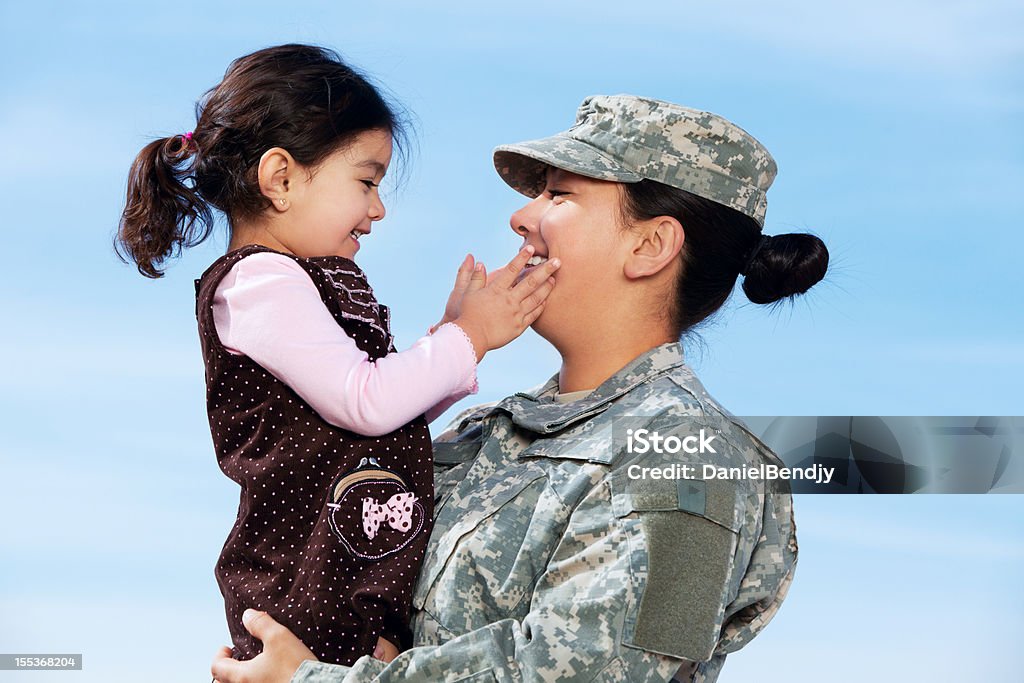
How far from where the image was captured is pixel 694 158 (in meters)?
2.58

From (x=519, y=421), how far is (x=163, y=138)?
3.53 feet

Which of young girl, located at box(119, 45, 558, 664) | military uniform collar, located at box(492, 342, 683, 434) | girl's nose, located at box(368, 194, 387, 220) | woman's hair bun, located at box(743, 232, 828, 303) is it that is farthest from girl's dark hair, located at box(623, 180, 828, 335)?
girl's nose, located at box(368, 194, 387, 220)

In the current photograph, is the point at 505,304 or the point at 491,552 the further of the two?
the point at 505,304

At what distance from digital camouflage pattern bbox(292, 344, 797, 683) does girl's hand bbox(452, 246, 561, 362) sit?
0.19 m

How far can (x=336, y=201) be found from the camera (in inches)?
101

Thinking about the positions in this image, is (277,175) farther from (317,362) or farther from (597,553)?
(597,553)

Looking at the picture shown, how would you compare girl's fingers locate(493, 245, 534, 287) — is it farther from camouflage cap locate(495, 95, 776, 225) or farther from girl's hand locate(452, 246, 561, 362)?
camouflage cap locate(495, 95, 776, 225)

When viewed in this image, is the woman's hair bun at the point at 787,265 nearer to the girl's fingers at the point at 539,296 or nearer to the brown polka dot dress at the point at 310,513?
the girl's fingers at the point at 539,296

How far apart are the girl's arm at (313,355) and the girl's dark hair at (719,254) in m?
0.63

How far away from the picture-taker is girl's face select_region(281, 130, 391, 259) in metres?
2.54

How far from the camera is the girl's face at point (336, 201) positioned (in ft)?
8.34

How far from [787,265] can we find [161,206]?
146 cm

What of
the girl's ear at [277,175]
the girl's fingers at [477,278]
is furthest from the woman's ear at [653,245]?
the girl's ear at [277,175]

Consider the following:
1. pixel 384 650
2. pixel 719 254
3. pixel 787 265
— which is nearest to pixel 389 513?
pixel 384 650
